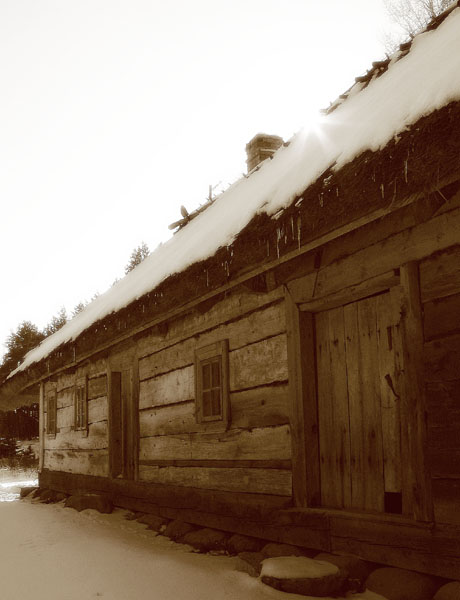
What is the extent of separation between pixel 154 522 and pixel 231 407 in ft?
7.21

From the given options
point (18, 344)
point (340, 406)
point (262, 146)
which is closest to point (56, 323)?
point (18, 344)

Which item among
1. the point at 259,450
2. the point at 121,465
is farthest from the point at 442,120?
the point at 121,465

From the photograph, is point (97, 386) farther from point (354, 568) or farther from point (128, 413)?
point (354, 568)

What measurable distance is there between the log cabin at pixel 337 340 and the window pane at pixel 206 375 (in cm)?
2

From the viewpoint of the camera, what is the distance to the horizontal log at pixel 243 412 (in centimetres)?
530

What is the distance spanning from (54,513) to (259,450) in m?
5.19

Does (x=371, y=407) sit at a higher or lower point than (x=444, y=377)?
lower

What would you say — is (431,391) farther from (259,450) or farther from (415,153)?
(259,450)

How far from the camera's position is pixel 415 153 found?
3129 mm

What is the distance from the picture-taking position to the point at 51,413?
13.4m

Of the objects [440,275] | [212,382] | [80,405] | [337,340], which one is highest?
[440,275]

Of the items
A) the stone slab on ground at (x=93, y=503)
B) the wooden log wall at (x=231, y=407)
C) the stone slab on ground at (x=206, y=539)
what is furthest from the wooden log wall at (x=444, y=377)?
the stone slab on ground at (x=93, y=503)

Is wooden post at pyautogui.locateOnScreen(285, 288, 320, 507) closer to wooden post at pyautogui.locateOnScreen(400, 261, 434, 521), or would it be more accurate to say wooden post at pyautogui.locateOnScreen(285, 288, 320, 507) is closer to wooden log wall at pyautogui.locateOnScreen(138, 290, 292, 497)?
wooden log wall at pyautogui.locateOnScreen(138, 290, 292, 497)

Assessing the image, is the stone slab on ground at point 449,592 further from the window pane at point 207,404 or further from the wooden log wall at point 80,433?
the wooden log wall at point 80,433
